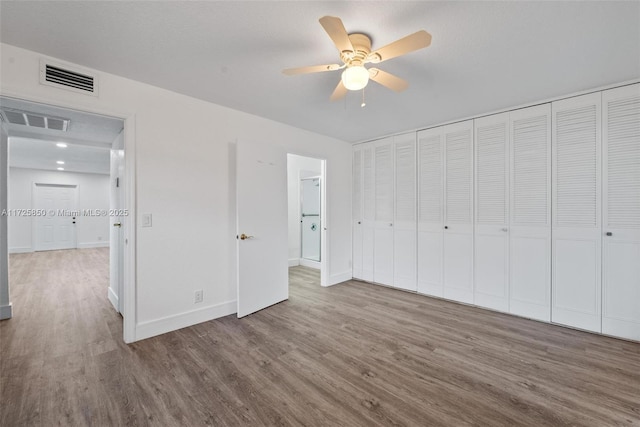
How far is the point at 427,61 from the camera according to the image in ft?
7.25

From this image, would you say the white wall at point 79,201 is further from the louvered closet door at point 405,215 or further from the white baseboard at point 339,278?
the louvered closet door at point 405,215

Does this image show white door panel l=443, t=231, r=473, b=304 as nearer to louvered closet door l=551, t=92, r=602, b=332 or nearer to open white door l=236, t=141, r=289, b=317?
louvered closet door l=551, t=92, r=602, b=332

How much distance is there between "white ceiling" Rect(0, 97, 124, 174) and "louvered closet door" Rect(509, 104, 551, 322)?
14.4ft

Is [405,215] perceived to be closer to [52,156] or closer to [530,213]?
[530,213]

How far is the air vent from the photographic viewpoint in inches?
112

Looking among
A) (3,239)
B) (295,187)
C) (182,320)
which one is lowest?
(182,320)

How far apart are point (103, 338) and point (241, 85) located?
2838 millimetres

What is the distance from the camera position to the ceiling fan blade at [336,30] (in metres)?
1.42

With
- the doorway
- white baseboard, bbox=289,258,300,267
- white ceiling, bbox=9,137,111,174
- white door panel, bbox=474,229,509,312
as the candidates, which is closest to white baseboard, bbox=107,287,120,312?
the doorway

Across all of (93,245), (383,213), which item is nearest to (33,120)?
(383,213)

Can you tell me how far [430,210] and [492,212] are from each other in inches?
30.3

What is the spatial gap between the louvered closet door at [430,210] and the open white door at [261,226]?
2002 mm

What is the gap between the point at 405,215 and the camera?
418 centimetres

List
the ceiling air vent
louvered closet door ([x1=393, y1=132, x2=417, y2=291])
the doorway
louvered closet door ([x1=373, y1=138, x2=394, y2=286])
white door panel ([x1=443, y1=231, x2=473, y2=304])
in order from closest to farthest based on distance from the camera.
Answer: the ceiling air vent
the doorway
white door panel ([x1=443, y1=231, x2=473, y2=304])
louvered closet door ([x1=393, y1=132, x2=417, y2=291])
louvered closet door ([x1=373, y1=138, x2=394, y2=286])
